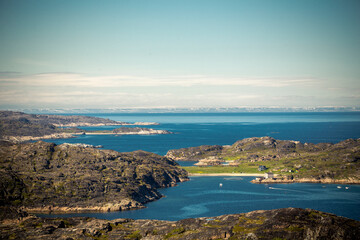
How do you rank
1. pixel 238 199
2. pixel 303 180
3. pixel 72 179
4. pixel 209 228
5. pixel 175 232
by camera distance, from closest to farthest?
pixel 209 228 < pixel 175 232 < pixel 238 199 < pixel 72 179 < pixel 303 180

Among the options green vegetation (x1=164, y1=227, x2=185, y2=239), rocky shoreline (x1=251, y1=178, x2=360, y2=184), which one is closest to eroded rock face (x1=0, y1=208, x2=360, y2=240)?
green vegetation (x1=164, y1=227, x2=185, y2=239)

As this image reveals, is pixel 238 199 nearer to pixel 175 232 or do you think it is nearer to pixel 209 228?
pixel 209 228

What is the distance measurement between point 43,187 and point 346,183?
13572 centimetres

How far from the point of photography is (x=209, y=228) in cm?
9575

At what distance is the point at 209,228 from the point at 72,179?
86534 mm

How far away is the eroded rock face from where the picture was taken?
3310 inches

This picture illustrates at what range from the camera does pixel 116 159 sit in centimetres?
19588

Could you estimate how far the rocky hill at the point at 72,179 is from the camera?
489ft

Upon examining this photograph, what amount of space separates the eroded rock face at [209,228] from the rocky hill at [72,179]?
37.2 meters

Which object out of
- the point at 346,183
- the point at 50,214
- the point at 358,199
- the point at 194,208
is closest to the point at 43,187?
the point at 50,214

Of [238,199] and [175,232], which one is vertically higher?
[175,232]

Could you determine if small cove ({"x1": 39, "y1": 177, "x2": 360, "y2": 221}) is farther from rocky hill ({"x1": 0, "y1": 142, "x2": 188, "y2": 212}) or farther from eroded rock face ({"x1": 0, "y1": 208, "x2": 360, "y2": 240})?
eroded rock face ({"x1": 0, "y1": 208, "x2": 360, "y2": 240})

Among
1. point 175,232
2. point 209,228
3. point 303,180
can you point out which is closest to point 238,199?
point 303,180

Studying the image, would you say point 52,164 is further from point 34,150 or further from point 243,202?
point 243,202
